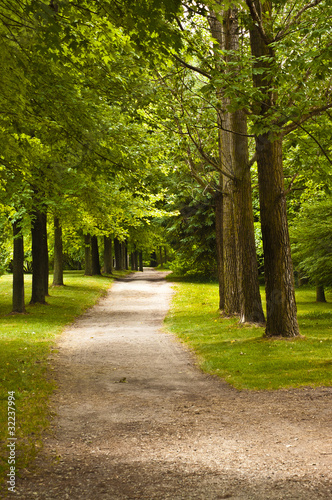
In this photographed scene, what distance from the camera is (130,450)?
5027mm

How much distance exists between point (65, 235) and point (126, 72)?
18714 millimetres

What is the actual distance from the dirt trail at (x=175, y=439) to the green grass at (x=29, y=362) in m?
0.24

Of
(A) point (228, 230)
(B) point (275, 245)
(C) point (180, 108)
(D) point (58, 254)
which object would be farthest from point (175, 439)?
(D) point (58, 254)

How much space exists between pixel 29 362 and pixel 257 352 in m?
4.78

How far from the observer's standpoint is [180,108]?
41.8 ft

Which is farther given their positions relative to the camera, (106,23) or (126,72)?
(126,72)

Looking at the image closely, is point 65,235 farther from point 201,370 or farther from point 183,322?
point 201,370

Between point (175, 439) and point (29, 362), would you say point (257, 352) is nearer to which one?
point (29, 362)

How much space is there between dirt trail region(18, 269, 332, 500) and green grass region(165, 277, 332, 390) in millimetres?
504

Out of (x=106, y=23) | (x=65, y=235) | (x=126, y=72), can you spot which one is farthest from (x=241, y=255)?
(x=65, y=235)

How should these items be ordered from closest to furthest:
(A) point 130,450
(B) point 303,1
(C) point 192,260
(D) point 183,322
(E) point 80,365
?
(A) point 130,450, (E) point 80,365, (B) point 303,1, (D) point 183,322, (C) point 192,260

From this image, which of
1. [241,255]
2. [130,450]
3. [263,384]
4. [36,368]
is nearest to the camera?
[130,450]

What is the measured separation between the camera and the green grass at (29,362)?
536cm

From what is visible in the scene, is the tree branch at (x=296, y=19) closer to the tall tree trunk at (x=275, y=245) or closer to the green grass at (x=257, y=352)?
the tall tree trunk at (x=275, y=245)
